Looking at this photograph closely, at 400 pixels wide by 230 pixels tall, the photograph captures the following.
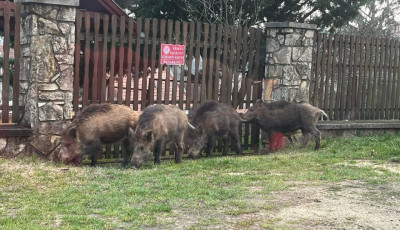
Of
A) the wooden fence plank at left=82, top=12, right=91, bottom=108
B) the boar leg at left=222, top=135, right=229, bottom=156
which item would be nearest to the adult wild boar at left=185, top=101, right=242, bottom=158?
the boar leg at left=222, top=135, right=229, bottom=156

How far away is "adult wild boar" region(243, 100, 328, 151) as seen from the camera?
38.0ft

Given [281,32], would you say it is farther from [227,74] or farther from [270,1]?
[270,1]

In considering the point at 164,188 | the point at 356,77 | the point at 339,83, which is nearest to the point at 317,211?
the point at 164,188

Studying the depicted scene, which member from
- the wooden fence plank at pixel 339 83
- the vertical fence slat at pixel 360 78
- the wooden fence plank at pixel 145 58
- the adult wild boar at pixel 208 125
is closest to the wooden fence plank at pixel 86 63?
the wooden fence plank at pixel 145 58

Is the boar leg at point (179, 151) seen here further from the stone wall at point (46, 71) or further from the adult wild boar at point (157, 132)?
the stone wall at point (46, 71)

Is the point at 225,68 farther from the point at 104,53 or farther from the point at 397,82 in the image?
the point at 397,82

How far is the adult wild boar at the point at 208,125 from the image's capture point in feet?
35.9

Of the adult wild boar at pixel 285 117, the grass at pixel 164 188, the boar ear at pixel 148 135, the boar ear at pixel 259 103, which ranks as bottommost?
the grass at pixel 164 188

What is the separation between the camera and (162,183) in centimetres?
732

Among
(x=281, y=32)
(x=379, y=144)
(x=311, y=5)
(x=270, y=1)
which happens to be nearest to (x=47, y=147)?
(x=281, y=32)

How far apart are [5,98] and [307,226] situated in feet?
20.4

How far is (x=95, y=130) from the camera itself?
924 cm

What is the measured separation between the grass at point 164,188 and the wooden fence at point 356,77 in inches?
102

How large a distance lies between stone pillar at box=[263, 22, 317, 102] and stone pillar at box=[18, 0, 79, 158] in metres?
4.75
